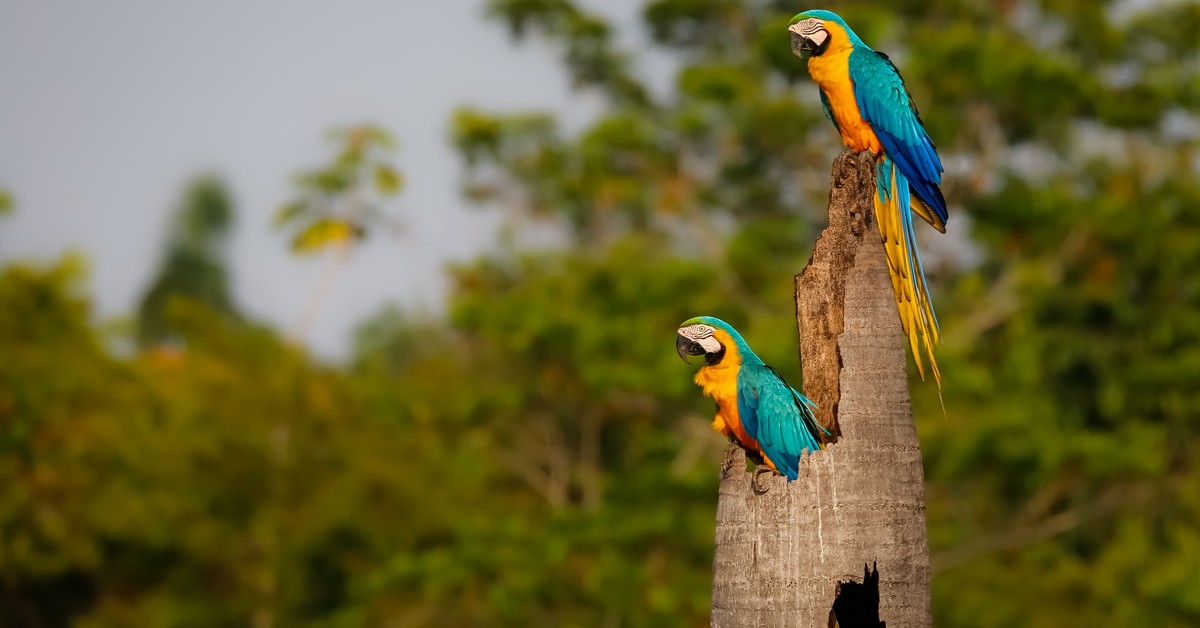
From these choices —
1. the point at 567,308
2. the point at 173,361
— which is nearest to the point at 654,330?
the point at 567,308

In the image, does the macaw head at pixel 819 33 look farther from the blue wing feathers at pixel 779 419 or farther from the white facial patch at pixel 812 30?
the blue wing feathers at pixel 779 419

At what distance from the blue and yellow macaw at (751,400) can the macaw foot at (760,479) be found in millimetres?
19

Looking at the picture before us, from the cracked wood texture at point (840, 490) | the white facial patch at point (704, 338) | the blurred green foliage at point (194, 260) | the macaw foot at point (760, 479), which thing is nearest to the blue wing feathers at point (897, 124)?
the cracked wood texture at point (840, 490)

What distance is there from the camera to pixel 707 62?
790 inches

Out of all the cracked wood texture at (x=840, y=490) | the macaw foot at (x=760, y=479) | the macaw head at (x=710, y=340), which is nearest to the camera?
the cracked wood texture at (x=840, y=490)

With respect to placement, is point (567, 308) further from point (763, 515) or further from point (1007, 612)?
point (763, 515)

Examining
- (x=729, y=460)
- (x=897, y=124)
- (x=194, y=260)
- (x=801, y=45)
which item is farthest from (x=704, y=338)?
(x=194, y=260)

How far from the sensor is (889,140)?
441cm

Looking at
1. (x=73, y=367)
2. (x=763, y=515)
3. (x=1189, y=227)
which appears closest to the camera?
(x=763, y=515)

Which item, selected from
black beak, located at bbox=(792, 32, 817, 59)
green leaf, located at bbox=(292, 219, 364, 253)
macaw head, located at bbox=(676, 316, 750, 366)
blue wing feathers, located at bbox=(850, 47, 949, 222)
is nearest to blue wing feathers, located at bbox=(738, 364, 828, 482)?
macaw head, located at bbox=(676, 316, 750, 366)

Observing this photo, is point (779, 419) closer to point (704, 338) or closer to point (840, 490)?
point (840, 490)

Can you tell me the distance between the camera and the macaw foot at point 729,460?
3.79 m

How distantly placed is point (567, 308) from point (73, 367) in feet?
22.3

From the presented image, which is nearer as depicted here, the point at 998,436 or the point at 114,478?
the point at 998,436
